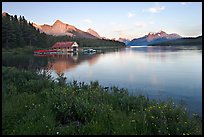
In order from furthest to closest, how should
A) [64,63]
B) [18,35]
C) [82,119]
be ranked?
[18,35], [64,63], [82,119]

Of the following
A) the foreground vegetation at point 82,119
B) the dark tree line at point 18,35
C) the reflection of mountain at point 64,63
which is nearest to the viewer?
the foreground vegetation at point 82,119

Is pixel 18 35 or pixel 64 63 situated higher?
pixel 18 35

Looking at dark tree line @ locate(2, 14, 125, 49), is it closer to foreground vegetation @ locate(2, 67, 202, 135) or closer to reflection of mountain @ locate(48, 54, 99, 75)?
reflection of mountain @ locate(48, 54, 99, 75)

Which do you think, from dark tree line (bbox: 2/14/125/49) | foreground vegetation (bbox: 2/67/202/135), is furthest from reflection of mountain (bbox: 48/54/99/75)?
dark tree line (bbox: 2/14/125/49)

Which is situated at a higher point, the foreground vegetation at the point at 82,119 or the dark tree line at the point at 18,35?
the dark tree line at the point at 18,35

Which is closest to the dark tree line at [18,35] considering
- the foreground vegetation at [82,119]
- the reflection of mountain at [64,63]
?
the reflection of mountain at [64,63]

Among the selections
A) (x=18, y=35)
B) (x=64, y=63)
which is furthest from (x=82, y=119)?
(x=18, y=35)

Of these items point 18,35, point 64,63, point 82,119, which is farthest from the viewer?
point 18,35

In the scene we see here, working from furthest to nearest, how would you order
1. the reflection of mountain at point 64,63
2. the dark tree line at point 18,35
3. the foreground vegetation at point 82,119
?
the dark tree line at point 18,35, the reflection of mountain at point 64,63, the foreground vegetation at point 82,119

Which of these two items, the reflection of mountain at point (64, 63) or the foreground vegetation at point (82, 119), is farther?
the reflection of mountain at point (64, 63)

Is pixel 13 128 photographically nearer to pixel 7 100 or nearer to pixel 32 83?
pixel 7 100

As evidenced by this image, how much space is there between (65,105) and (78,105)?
1.30 ft

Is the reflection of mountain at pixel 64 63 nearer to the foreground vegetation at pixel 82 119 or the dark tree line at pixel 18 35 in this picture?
the foreground vegetation at pixel 82 119

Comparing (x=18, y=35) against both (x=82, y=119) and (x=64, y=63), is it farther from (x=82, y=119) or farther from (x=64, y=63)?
(x=82, y=119)
